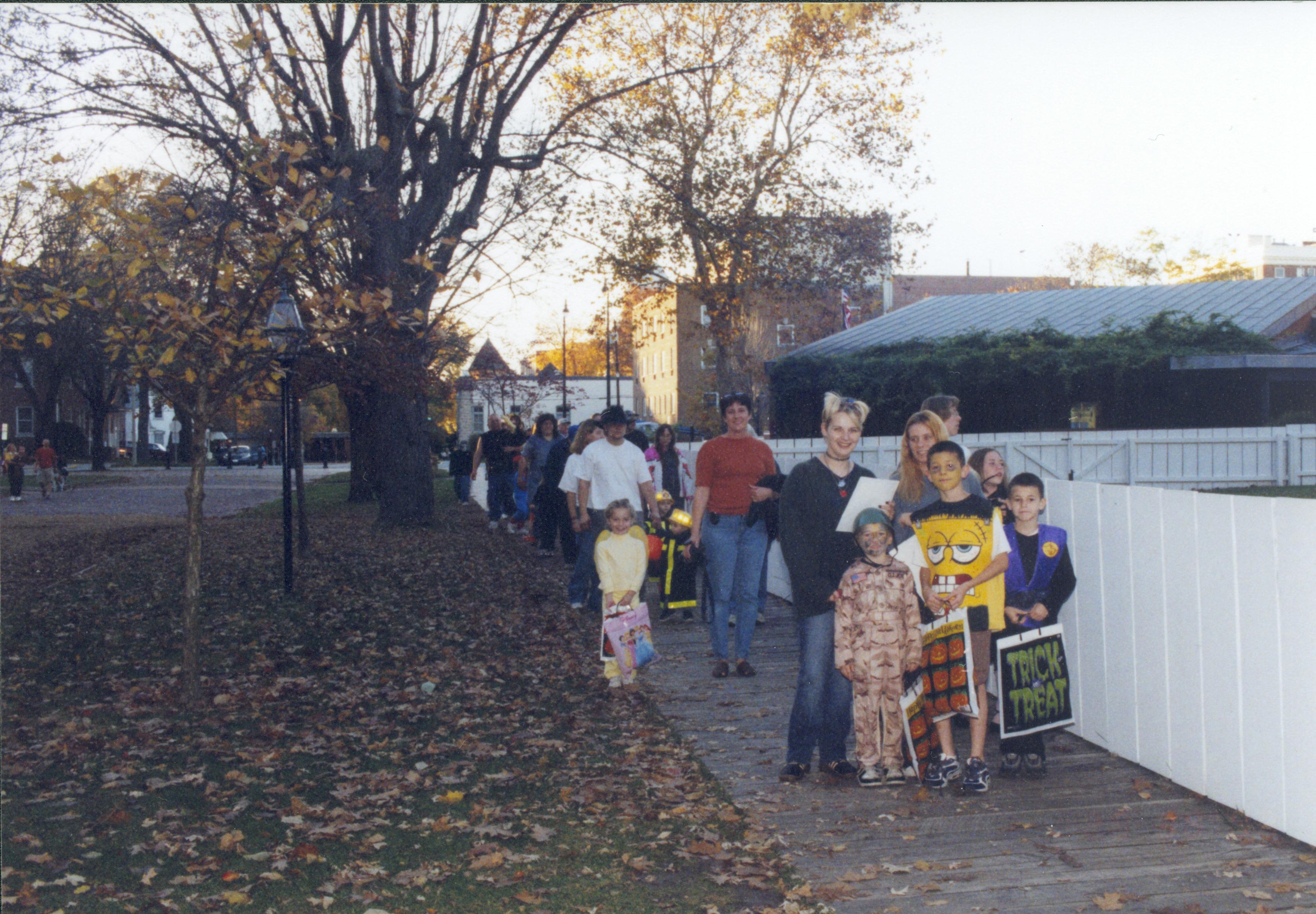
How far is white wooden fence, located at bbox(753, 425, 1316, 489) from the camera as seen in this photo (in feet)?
70.7

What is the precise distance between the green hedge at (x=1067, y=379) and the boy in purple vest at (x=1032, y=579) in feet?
84.0

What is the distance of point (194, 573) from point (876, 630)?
4663 millimetres

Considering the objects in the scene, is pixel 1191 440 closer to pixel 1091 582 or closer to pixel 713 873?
pixel 1091 582

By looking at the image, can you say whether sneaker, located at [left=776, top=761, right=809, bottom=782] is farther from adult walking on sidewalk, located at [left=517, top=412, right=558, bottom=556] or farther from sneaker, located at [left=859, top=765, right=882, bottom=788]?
adult walking on sidewalk, located at [left=517, top=412, right=558, bottom=556]

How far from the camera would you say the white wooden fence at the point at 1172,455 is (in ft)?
70.7

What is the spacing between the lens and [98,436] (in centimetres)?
5956

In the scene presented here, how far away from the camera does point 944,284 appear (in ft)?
388

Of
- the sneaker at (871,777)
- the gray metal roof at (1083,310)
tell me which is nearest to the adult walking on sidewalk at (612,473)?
the sneaker at (871,777)

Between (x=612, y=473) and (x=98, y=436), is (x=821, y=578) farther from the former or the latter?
(x=98, y=436)

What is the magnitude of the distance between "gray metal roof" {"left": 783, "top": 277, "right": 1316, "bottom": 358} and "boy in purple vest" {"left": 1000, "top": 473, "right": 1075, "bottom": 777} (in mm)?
28435

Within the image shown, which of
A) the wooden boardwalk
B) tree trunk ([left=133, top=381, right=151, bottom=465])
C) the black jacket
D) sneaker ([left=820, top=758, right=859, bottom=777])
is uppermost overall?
tree trunk ([left=133, top=381, right=151, bottom=465])

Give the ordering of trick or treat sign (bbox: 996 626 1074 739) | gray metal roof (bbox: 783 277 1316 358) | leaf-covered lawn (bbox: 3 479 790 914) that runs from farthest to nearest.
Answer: gray metal roof (bbox: 783 277 1316 358) → trick or treat sign (bbox: 996 626 1074 739) → leaf-covered lawn (bbox: 3 479 790 914)

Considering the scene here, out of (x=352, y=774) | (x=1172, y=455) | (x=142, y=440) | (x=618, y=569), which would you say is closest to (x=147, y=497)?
(x=1172, y=455)

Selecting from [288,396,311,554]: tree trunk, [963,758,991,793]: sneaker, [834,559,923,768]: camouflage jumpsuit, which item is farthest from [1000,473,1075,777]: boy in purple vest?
[288,396,311,554]: tree trunk
